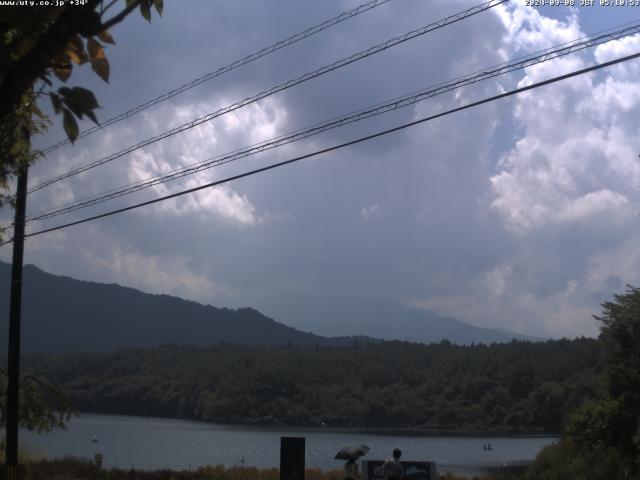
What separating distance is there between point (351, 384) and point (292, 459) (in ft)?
351

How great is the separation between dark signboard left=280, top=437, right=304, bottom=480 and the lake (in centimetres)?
2817

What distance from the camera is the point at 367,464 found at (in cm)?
1902

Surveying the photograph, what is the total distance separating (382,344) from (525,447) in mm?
78591

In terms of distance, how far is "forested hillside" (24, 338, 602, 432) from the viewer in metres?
101

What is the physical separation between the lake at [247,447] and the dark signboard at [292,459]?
2817cm

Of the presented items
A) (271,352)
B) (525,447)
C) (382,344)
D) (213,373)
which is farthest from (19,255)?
(382,344)

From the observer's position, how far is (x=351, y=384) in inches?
4909

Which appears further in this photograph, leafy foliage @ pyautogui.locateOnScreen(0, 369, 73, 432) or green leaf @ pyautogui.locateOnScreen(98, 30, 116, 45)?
leafy foliage @ pyautogui.locateOnScreen(0, 369, 73, 432)

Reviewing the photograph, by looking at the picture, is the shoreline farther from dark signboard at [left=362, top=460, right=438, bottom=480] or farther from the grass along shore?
dark signboard at [left=362, top=460, right=438, bottom=480]

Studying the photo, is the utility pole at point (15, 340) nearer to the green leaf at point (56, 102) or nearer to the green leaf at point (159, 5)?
the green leaf at point (159, 5)

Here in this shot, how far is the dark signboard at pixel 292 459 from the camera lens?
18.9 metres

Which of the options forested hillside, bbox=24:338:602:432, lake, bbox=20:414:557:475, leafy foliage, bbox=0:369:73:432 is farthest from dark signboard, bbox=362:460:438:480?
forested hillside, bbox=24:338:602:432

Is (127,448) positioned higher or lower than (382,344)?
lower

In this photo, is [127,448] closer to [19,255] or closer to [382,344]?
[19,255]
